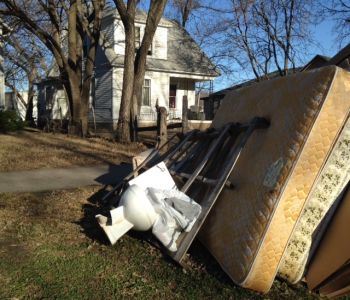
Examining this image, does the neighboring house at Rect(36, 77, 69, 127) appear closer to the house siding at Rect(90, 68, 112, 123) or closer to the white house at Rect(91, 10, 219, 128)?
the house siding at Rect(90, 68, 112, 123)

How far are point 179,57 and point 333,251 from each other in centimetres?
2392

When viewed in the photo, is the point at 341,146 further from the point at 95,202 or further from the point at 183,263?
the point at 95,202

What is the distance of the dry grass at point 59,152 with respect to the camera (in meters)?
9.89

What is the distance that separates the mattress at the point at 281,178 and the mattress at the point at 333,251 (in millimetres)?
391

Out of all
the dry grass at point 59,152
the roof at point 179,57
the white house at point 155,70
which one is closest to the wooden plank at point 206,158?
the dry grass at point 59,152

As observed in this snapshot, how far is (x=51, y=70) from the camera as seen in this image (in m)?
30.7

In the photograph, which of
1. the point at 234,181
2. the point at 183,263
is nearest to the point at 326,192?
the point at 234,181

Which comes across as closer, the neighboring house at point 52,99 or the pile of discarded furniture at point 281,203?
the pile of discarded furniture at point 281,203

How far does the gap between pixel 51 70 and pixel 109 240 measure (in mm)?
28235

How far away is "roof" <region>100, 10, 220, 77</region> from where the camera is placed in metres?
24.5

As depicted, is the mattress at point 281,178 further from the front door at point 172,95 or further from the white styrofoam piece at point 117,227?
the front door at point 172,95

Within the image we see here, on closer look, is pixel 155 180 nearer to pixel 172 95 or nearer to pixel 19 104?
pixel 172 95

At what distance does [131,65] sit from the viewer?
48.8 ft

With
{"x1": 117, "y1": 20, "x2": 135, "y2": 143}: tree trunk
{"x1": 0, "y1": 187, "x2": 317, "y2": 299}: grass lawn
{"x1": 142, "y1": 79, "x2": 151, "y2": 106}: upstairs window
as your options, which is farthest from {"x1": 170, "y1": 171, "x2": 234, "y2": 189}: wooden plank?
{"x1": 142, "y1": 79, "x2": 151, "y2": 106}: upstairs window
